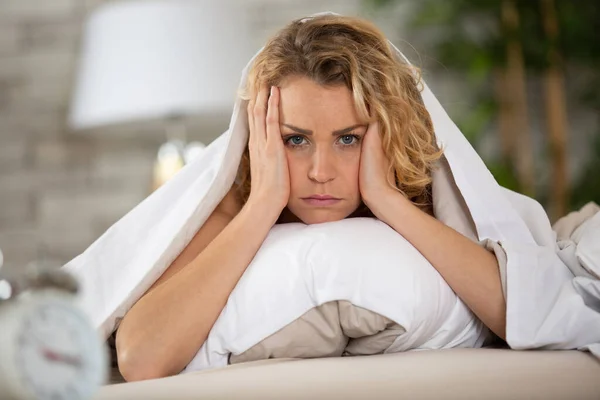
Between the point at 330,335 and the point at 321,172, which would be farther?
the point at 321,172

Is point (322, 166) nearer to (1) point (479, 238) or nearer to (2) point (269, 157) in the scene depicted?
(2) point (269, 157)

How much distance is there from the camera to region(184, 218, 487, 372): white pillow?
1.17 m

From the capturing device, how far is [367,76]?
1.38m

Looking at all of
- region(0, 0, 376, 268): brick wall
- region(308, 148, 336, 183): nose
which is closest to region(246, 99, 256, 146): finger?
region(308, 148, 336, 183): nose

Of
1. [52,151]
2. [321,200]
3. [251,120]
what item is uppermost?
[251,120]

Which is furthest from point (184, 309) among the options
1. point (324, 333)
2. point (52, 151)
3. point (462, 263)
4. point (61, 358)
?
point (52, 151)

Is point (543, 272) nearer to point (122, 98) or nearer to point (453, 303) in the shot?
point (453, 303)

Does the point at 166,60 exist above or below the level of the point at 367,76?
below

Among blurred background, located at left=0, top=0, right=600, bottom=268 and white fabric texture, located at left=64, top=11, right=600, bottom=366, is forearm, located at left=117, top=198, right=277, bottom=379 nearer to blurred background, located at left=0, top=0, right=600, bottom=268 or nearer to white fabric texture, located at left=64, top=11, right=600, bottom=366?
white fabric texture, located at left=64, top=11, right=600, bottom=366

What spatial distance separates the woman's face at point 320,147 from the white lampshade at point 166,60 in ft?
4.91

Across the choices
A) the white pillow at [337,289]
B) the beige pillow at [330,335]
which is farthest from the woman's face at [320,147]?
the beige pillow at [330,335]

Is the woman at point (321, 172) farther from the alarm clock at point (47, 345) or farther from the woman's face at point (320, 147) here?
the alarm clock at point (47, 345)

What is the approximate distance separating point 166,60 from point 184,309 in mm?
1798

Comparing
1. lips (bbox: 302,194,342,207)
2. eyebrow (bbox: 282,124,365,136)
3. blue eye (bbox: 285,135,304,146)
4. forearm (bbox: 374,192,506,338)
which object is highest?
eyebrow (bbox: 282,124,365,136)
